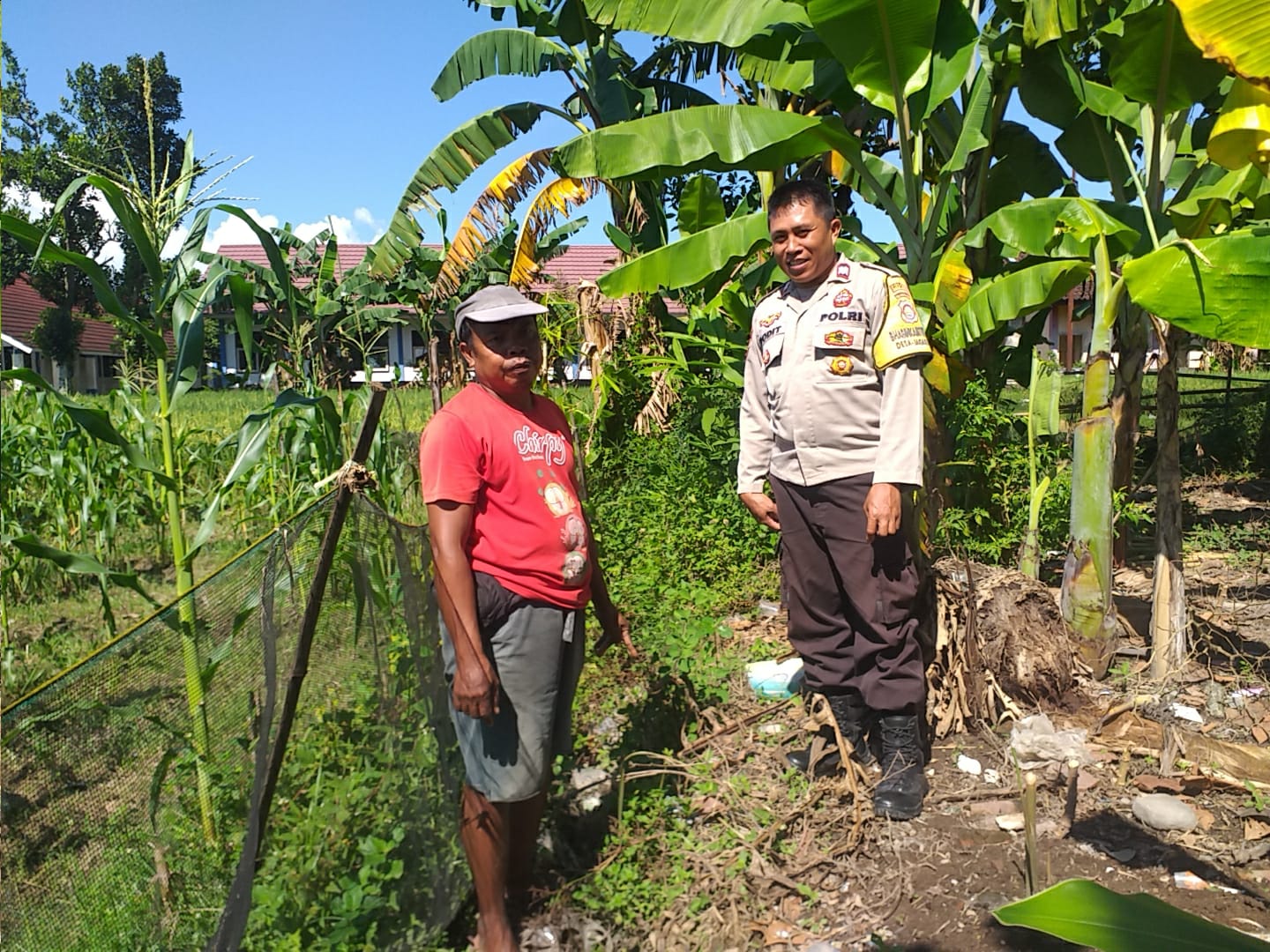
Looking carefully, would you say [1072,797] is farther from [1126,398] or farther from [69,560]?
[1126,398]

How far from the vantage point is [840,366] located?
3.02 meters

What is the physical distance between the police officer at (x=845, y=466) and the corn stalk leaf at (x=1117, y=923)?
195 centimetres

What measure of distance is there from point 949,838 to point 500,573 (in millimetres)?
1738

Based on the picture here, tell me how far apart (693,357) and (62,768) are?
632cm

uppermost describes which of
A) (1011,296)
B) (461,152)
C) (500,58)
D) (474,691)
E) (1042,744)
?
(500,58)

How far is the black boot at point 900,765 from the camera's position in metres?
3.16

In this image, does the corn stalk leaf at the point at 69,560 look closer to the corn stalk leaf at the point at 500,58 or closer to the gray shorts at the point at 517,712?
the gray shorts at the point at 517,712

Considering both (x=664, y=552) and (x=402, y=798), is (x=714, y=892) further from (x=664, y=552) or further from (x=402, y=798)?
(x=664, y=552)

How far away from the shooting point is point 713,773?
3.36 meters

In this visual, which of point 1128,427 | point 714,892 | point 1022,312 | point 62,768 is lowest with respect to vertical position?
point 714,892

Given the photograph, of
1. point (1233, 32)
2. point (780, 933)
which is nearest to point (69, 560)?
point (780, 933)

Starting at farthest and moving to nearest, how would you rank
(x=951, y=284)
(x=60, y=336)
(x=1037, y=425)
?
(x=60, y=336), (x=1037, y=425), (x=951, y=284)

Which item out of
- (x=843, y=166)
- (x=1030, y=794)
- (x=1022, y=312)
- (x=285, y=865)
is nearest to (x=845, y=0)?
(x=1022, y=312)

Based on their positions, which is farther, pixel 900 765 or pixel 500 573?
pixel 900 765
